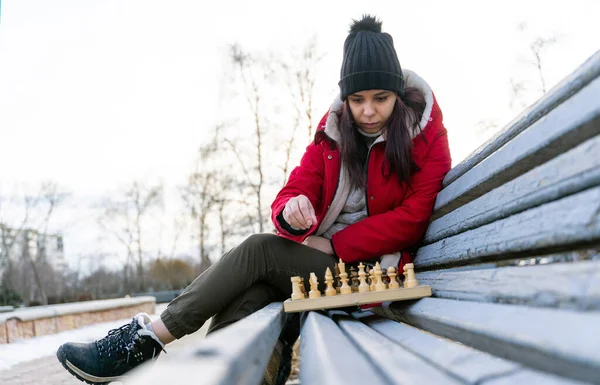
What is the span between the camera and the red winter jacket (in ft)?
7.85

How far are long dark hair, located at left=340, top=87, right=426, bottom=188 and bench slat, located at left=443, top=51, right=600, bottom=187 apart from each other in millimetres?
550

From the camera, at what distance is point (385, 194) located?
2.57m

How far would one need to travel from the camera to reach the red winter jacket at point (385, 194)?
2393mm

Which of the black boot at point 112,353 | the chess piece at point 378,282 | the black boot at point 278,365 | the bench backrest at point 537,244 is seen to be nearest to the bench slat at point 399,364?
the bench backrest at point 537,244

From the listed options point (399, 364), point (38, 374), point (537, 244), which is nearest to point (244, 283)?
point (537, 244)

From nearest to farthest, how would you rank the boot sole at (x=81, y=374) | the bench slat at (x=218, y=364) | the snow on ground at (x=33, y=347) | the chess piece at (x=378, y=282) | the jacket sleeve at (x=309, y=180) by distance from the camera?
the bench slat at (x=218, y=364) < the chess piece at (x=378, y=282) < the boot sole at (x=81, y=374) < the jacket sleeve at (x=309, y=180) < the snow on ground at (x=33, y=347)

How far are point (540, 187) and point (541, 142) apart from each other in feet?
0.32

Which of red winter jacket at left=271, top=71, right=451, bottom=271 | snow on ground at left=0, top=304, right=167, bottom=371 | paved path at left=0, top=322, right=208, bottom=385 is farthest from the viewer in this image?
snow on ground at left=0, top=304, right=167, bottom=371

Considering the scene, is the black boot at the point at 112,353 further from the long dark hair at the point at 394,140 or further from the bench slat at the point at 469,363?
the bench slat at the point at 469,363

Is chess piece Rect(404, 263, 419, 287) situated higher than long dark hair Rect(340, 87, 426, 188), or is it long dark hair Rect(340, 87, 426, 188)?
long dark hair Rect(340, 87, 426, 188)

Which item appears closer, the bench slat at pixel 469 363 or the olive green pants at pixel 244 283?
the bench slat at pixel 469 363

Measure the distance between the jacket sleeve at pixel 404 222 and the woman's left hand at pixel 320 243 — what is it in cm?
6

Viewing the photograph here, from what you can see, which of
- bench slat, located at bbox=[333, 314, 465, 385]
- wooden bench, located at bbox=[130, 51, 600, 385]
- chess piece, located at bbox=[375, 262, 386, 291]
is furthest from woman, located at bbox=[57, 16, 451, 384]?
bench slat, located at bbox=[333, 314, 465, 385]

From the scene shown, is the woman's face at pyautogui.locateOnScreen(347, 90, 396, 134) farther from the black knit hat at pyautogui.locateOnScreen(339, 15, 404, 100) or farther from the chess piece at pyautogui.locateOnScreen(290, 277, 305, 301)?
the chess piece at pyautogui.locateOnScreen(290, 277, 305, 301)
